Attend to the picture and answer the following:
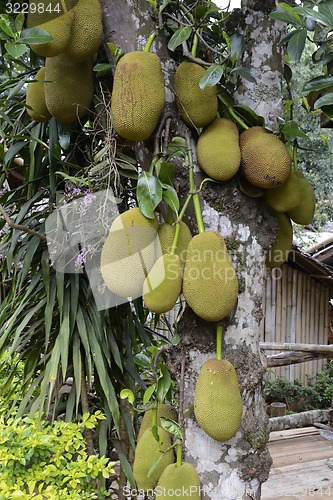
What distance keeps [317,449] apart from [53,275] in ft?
7.52

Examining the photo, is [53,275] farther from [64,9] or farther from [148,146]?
[64,9]

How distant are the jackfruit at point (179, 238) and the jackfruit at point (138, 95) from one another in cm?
15

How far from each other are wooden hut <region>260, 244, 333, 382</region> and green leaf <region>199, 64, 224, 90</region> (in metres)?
3.37

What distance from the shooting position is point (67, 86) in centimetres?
88

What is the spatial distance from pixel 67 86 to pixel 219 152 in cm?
36

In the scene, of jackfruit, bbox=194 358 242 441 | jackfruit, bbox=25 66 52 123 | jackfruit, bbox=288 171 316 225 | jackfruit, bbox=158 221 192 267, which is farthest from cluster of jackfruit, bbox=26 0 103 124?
jackfruit, bbox=194 358 242 441

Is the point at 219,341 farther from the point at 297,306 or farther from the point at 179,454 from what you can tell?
the point at 297,306

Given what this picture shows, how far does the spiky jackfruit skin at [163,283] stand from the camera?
2.22ft

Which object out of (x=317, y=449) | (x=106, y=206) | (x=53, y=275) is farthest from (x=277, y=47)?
(x=317, y=449)

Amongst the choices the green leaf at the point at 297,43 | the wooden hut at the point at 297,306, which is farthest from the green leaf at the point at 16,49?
the wooden hut at the point at 297,306

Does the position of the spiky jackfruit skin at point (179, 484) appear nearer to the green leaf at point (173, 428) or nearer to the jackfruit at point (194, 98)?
the green leaf at point (173, 428)

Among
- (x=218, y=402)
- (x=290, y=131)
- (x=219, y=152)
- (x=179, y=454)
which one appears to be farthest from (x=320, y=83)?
(x=179, y=454)

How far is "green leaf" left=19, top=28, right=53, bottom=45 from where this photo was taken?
2.21ft

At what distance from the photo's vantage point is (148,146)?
0.79m
